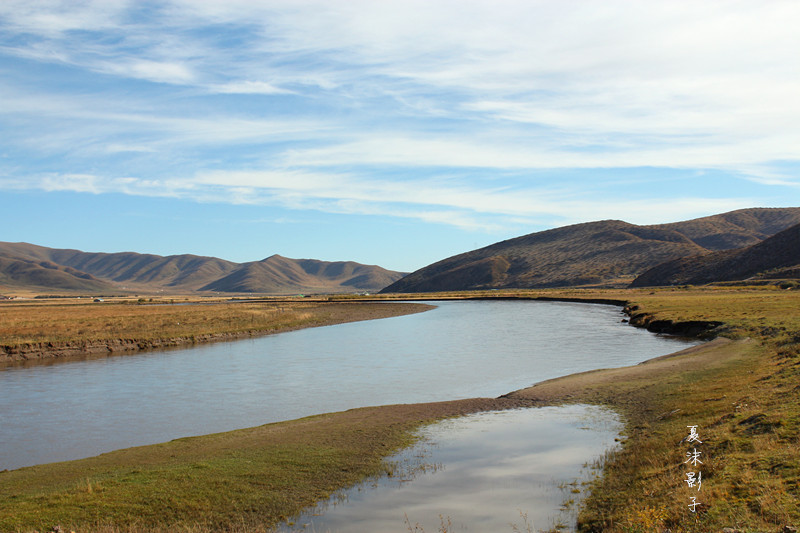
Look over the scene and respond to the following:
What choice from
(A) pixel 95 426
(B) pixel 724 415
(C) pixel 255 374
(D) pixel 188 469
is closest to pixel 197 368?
(C) pixel 255 374

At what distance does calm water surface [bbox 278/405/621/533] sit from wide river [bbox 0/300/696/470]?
24.4 feet

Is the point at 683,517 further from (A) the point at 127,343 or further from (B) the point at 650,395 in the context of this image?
(A) the point at 127,343

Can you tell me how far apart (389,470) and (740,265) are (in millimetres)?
167073

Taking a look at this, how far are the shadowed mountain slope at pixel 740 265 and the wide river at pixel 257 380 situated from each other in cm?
10800

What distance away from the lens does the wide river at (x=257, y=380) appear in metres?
20.8

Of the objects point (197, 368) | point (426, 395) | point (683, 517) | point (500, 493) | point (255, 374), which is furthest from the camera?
point (197, 368)

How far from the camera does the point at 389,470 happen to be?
14.6 m

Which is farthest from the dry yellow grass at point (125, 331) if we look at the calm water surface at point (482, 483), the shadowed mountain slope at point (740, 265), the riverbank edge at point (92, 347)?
the shadowed mountain slope at point (740, 265)

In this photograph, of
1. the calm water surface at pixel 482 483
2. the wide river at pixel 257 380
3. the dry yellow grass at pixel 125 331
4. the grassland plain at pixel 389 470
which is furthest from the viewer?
the dry yellow grass at pixel 125 331

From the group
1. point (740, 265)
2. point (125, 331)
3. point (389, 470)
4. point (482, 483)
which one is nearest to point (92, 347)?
point (125, 331)

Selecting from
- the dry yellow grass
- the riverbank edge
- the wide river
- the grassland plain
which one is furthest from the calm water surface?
the dry yellow grass

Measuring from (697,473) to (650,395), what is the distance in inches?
422

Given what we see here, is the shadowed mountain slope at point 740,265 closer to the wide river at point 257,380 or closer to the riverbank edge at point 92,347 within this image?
the wide river at point 257,380

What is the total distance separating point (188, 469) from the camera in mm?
14305
